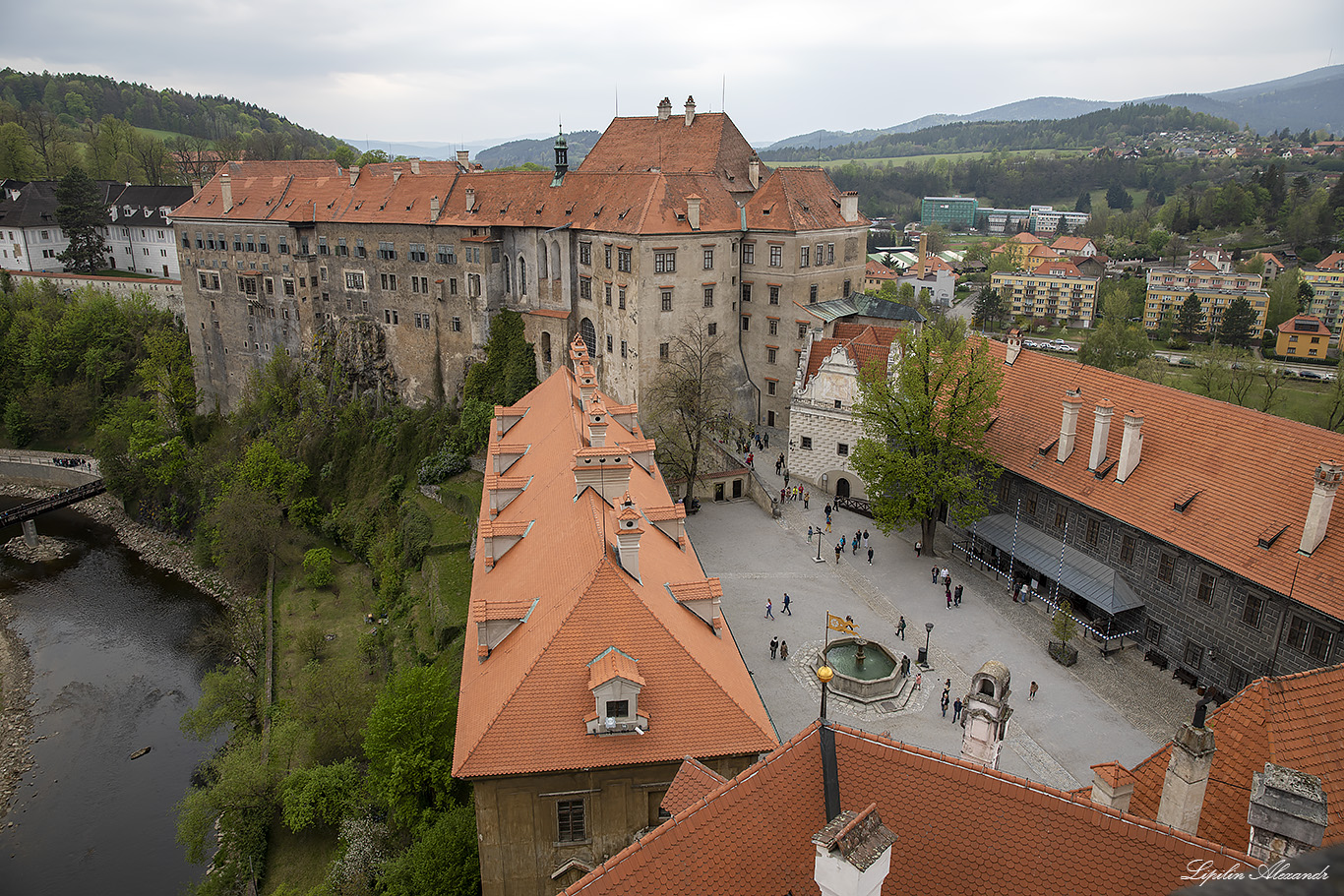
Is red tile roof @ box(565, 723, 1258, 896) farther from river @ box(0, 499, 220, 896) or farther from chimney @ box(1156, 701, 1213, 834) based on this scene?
river @ box(0, 499, 220, 896)

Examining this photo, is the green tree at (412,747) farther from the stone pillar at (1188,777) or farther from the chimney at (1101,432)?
the chimney at (1101,432)

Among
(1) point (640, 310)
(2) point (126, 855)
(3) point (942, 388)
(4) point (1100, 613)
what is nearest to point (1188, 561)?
(4) point (1100, 613)

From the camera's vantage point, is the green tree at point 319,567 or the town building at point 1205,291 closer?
the green tree at point 319,567

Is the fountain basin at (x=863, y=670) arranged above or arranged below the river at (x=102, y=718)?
above

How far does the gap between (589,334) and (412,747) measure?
31.1 metres

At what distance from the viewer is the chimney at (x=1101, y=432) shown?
32.4m

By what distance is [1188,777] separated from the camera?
12367 mm

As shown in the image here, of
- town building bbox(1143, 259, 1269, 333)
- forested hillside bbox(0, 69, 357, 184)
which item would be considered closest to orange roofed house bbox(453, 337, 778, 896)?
town building bbox(1143, 259, 1269, 333)

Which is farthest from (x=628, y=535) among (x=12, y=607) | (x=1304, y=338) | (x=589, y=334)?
(x=1304, y=338)

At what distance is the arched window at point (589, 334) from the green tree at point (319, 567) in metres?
19.7

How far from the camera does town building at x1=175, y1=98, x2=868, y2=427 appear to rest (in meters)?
48.3

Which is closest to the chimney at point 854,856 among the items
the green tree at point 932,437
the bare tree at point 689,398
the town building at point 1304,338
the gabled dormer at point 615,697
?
the gabled dormer at point 615,697

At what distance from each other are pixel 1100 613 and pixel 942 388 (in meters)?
11.0

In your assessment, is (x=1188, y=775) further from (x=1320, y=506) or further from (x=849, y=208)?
(x=849, y=208)
